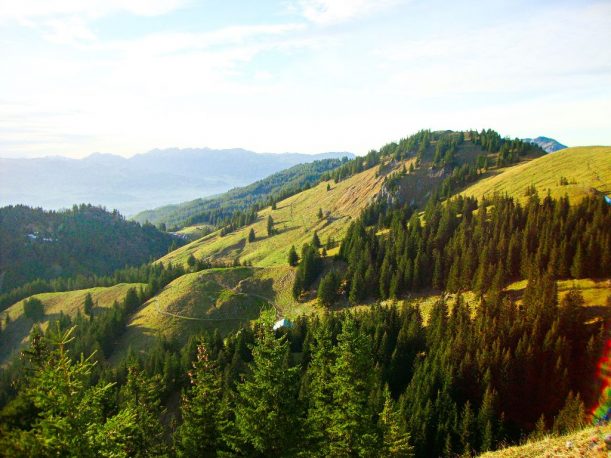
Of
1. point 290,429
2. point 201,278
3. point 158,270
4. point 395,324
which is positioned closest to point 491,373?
point 395,324

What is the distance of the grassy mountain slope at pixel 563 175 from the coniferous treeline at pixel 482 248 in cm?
1384

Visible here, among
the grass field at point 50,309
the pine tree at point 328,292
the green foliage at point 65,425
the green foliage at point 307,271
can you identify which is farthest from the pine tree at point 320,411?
the grass field at point 50,309

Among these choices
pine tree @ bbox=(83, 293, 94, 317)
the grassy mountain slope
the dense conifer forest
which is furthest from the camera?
pine tree @ bbox=(83, 293, 94, 317)

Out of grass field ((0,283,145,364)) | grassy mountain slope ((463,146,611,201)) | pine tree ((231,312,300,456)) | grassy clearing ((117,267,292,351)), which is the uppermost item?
grassy mountain slope ((463,146,611,201))

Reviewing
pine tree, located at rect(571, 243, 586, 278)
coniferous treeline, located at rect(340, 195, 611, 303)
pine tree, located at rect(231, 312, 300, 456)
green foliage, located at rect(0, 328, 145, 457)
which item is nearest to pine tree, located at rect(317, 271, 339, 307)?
coniferous treeline, located at rect(340, 195, 611, 303)

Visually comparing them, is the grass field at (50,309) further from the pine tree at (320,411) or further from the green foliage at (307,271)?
the pine tree at (320,411)

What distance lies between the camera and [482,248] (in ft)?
320

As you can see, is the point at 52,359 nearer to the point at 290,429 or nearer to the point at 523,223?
the point at 290,429

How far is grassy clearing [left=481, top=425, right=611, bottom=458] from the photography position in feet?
57.3

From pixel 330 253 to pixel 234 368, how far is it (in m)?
77.5

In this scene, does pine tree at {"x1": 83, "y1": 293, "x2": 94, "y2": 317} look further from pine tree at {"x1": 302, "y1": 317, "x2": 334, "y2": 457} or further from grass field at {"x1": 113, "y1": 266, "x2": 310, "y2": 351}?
pine tree at {"x1": 302, "y1": 317, "x2": 334, "y2": 457}

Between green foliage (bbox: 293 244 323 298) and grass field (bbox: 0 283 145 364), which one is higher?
green foliage (bbox: 293 244 323 298)

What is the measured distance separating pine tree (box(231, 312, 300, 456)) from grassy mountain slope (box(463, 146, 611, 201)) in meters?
105

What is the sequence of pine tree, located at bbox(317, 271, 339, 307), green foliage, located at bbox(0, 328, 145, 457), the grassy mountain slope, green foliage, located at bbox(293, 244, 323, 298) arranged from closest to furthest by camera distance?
green foliage, located at bbox(0, 328, 145, 457) → the grassy mountain slope → pine tree, located at bbox(317, 271, 339, 307) → green foliage, located at bbox(293, 244, 323, 298)
